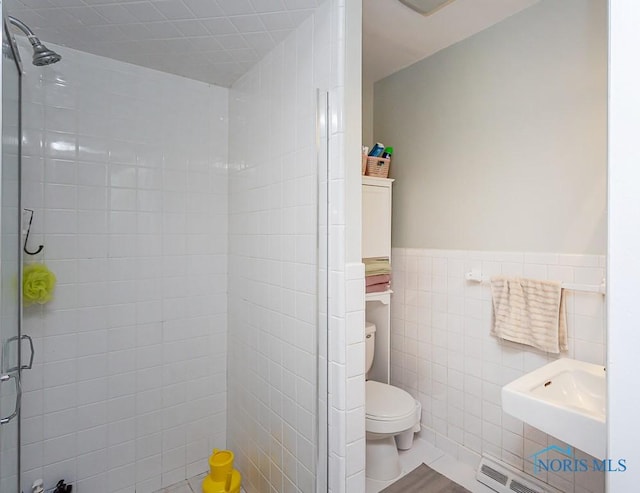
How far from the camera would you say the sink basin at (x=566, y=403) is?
102cm

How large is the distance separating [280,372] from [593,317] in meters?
1.41

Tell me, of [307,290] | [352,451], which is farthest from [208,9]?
[352,451]

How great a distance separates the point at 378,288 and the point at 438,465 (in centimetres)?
106

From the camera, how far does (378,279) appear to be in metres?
2.07

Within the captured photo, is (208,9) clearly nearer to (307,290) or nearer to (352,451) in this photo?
(307,290)

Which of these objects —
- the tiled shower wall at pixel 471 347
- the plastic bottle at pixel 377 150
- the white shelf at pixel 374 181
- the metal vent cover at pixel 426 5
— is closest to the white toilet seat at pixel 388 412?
the tiled shower wall at pixel 471 347

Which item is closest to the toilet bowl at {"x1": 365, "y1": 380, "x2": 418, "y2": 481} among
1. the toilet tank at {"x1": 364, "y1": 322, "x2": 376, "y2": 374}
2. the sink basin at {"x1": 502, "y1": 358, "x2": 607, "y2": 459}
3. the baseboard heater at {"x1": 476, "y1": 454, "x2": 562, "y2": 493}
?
the toilet tank at {"x1": 364, "y1": 322, "x2": 376, "y2": 374}

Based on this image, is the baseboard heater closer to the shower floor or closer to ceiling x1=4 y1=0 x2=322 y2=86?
the shower floor

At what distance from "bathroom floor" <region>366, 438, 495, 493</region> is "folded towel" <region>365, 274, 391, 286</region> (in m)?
1.05

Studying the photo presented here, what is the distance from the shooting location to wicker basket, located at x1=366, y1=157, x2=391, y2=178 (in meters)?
2.07

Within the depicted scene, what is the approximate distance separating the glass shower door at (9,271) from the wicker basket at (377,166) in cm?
163

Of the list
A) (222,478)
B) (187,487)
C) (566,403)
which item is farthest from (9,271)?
(566,403)

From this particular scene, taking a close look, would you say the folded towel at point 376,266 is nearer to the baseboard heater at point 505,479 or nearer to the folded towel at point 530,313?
the folded towel at point 530,313

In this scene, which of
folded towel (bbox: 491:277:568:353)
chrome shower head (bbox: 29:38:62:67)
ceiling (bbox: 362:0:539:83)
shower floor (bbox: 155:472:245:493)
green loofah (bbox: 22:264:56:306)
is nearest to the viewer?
chrome shower head (bbox: 29:38:62:67)
